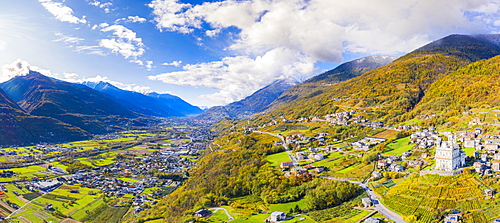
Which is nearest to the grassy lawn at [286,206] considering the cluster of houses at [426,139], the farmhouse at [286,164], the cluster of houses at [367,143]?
the farmhouse at [286,164]

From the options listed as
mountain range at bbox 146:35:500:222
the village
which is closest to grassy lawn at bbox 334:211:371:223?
mountain range at bbox 146:35:500:222

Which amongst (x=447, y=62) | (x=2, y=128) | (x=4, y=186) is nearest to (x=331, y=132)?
(x=447, y=62)

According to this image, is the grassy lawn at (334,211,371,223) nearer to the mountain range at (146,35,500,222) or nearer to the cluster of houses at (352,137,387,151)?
the mountain range at (146,35,500,222)

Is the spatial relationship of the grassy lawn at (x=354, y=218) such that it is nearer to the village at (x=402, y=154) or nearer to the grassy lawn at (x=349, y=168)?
the village at (x=402, y=154)

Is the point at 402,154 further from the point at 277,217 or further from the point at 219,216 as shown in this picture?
the point at 219,216

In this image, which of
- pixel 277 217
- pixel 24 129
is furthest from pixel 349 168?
pixel 24 129

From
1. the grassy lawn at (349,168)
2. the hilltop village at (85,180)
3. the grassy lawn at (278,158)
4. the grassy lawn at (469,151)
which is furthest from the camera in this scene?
the grassy lawn at (278,158)
